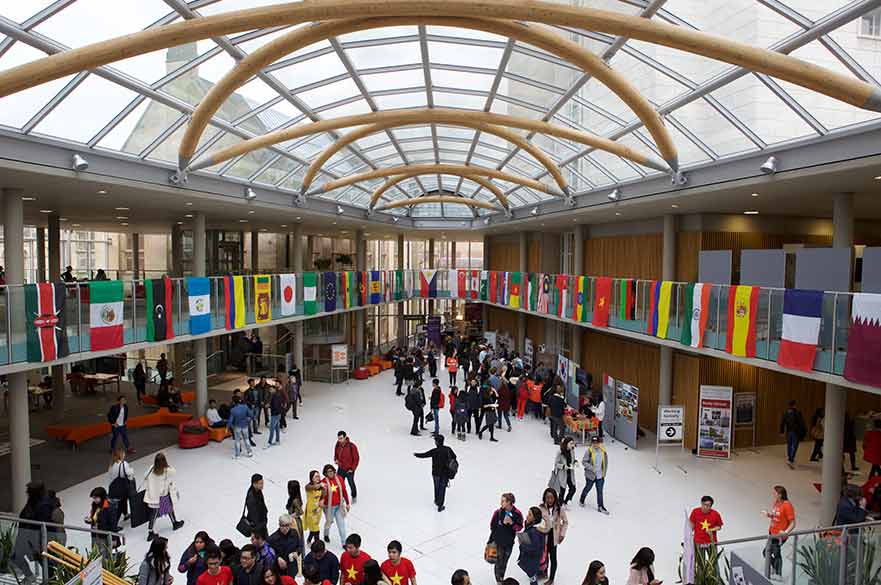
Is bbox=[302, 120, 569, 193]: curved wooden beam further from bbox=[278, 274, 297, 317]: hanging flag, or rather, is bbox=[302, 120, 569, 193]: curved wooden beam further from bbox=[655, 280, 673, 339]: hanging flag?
bbox=[655, 280, 673, 339]: hanging flag

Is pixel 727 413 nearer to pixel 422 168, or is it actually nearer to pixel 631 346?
pixel 631 346

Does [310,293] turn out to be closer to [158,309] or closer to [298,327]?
[298,327]

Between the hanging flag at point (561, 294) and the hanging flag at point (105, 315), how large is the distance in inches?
588

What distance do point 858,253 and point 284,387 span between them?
20786 mm

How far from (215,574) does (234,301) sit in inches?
468

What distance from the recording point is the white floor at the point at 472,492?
10375 mm

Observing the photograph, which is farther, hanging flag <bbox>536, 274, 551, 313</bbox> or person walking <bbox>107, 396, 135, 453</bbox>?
hanging flag <bbox>536, 274, 551, 313</bbox>

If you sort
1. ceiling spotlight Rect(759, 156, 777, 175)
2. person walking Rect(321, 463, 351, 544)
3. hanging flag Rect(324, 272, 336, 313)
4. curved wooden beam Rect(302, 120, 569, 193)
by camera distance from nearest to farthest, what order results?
person walking Rect(321, 463, 351, 544) < ceiling spotlight Rect(759, 156, 777, 175) < curved wooden beam Rect(302, 120, 569, 193) < hanging flag Rect(324, 272, 336, 313)

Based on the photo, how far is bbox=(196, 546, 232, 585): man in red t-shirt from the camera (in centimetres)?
670

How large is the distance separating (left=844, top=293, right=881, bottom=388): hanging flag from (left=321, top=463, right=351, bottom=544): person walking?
9281 millimetres

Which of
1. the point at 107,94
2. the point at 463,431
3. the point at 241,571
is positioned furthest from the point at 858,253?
the point at 107,94

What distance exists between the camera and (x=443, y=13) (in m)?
8.62

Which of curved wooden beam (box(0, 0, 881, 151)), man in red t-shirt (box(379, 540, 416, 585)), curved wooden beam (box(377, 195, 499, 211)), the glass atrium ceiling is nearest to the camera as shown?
man in red t-shirt (box(379, 540, 416, 585))

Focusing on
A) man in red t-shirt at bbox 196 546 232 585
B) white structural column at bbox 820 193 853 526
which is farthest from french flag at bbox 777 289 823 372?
man in red t-shirt at bbox 196 546 232 585
